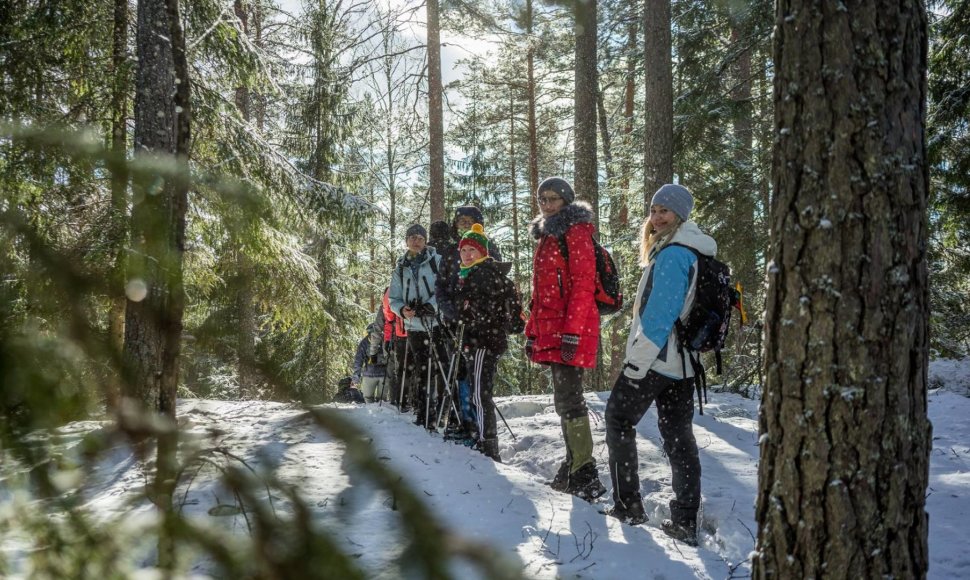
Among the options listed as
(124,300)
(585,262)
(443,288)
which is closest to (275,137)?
(443,288)

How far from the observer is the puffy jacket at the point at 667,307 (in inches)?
143

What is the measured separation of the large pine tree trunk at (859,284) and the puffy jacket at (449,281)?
396cm

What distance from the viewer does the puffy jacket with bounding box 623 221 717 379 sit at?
364 centimetres

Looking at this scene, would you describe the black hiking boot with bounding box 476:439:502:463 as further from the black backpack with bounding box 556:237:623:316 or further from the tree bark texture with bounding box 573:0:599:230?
the tree bark texture with bounding box 573:0:599:230

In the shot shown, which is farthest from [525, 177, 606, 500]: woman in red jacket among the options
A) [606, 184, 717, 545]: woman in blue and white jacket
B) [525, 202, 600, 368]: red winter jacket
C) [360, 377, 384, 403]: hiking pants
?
[360, 377, 384, 403]: hiking pants

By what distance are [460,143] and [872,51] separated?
19074mm

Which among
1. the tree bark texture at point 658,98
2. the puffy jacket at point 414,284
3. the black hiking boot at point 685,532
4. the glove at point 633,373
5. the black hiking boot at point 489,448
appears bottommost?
the black hiking boot at point 685,532

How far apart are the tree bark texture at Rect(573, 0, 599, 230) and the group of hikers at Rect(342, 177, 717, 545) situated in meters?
4.33

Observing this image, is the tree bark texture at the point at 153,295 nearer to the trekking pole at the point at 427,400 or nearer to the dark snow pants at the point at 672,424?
the dark snow pants at the point at 672,424

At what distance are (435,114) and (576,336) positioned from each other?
382 inches

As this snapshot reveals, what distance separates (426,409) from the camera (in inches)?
263

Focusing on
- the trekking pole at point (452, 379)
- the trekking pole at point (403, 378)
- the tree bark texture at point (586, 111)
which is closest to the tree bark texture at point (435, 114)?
the tree bark texture at point (586, 111)

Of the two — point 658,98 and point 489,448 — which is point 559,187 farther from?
point 658,98

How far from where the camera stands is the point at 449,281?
21.0ft
